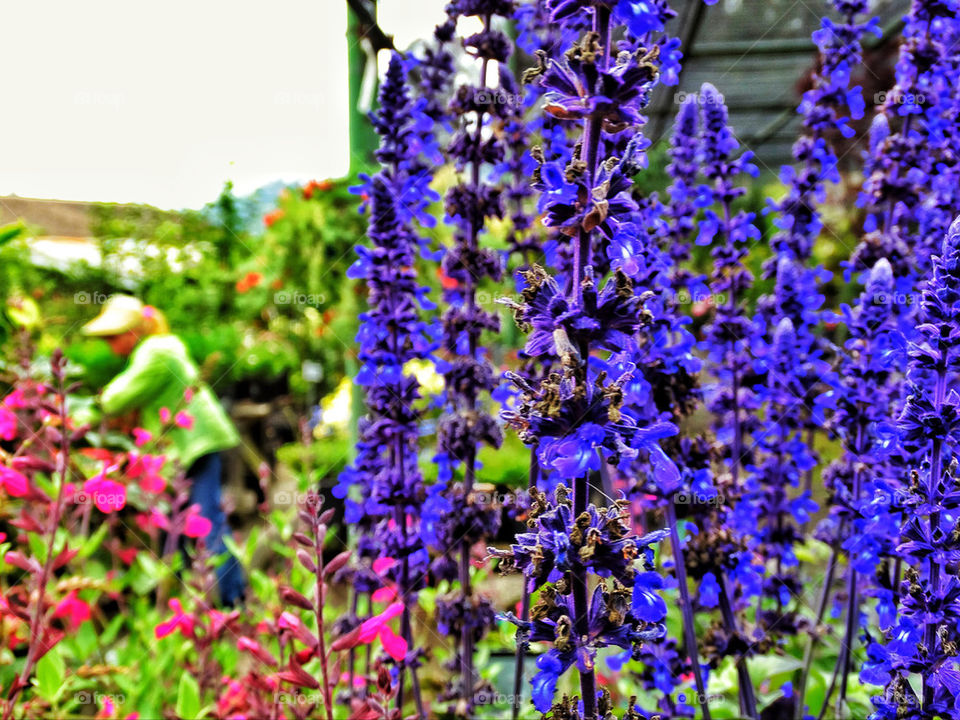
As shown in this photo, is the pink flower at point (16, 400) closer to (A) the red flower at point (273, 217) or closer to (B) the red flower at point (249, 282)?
(A) the red flower at point (273, 217)

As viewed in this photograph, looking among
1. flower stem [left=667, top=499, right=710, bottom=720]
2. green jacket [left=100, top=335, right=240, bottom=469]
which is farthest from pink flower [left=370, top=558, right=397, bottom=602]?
green jacket [left=100, top=335, right=240, bottom=469]

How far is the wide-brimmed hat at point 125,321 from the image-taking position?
5.41 metres

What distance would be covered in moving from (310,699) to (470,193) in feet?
5.67

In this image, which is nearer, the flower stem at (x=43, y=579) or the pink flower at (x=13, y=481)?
the flower stem at (x=43, y=579)

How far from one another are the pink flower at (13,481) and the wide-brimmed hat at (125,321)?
3.52m

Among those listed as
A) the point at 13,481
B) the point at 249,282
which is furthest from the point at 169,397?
the point at 13,481

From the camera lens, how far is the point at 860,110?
8.02ft

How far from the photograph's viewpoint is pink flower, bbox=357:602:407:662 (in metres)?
1.58

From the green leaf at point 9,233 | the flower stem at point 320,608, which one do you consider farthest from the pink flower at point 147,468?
the flower stem at point 320,608

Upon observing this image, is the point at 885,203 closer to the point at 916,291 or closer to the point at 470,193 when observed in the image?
the point at 916,291

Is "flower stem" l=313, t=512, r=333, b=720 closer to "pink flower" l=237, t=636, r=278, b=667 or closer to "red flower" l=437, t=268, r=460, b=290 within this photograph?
"pink flower" l=237, t=636, r=278, b=667

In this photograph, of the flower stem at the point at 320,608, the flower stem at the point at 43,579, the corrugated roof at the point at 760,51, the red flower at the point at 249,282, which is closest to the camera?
the flower stem at the point at 320,608

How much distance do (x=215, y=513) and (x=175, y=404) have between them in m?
0.98

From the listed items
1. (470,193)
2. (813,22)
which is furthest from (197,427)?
(813,22)
